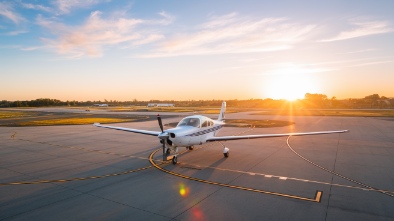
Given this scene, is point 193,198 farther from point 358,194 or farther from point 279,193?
point 358,194

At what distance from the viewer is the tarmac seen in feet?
29.8

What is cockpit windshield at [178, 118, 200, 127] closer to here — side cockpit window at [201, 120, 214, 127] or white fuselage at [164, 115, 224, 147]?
white fuselage at [164, 115, 224, 147]

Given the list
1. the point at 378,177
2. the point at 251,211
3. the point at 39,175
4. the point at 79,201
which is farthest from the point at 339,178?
the point at 39,175

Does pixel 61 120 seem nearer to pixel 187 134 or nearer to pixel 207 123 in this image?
pixel 207 123

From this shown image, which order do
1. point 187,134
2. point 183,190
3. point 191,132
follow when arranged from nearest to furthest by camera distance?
point 183,190 → point 187,134 → point 191,132

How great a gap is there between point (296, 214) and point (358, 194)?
154 inches

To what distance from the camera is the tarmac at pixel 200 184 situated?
29.8 ft

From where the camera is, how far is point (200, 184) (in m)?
12.1

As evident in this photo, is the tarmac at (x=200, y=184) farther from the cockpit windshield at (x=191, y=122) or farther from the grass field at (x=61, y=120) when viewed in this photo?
the grass field at (x=61, y=120)

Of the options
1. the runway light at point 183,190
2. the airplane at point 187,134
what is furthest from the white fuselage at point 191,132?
the runway light at point 183,190

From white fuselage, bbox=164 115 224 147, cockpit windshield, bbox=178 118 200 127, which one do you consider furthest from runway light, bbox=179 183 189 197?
cockpit windshield, bbox=178 118 200 127

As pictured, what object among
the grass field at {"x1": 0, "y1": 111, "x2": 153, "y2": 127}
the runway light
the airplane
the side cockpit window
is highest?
the side cockpit window

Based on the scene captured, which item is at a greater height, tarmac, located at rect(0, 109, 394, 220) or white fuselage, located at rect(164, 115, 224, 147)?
white fuselage, located at rect(164, 115, 224, 147)

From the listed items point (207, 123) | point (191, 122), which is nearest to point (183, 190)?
point (191, 122)
